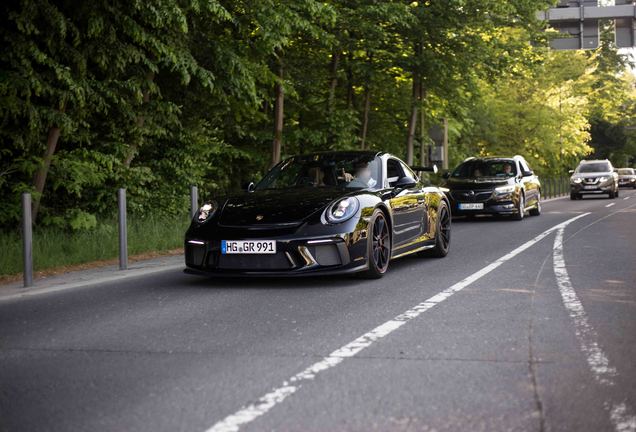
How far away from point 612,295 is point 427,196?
3.54 meters

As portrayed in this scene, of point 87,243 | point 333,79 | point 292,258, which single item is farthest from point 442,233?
point 333,79

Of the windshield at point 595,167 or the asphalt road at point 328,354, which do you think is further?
the windshield at point 595,167

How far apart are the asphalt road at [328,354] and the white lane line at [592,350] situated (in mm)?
19

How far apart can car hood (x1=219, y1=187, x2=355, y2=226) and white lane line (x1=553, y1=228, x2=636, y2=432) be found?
2.42 m

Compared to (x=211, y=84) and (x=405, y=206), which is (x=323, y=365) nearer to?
(x=405, y=206)

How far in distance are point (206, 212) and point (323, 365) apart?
13.7ft

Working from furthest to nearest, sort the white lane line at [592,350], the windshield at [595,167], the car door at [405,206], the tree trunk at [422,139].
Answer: the windshield at [595,167] < the tree trunk at [422,139] < the car door at [405,206] < the white lane line at [592,350]

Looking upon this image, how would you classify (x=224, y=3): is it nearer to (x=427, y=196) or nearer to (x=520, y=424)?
(x=427, y=196)

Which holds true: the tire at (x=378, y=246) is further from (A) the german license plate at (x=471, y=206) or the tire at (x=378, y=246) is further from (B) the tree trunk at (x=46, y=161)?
(A) the german license plate at (x=471, y=206)

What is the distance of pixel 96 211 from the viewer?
14648mm

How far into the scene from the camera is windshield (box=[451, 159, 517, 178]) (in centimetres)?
2112

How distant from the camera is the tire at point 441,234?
36.9ft

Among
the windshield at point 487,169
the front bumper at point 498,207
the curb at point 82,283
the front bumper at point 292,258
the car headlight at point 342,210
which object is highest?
the windshield at point 487,169

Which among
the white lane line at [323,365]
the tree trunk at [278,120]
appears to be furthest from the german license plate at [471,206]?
the white lane line at [323,365]
